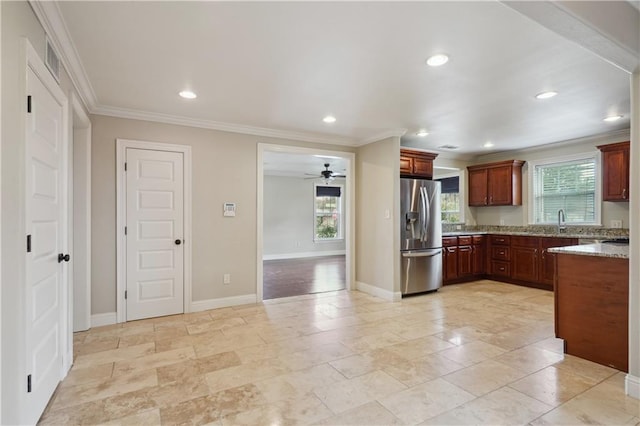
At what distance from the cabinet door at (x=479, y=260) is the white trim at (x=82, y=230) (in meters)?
6.01

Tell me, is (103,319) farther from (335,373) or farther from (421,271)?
(421,271)

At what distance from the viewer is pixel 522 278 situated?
18.3 feet

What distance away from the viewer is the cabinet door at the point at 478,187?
6422 millimetres

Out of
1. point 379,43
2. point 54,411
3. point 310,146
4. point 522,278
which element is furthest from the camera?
point 522,278

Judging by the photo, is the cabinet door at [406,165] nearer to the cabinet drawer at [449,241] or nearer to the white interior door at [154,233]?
the cabinet drawer at [449,241]

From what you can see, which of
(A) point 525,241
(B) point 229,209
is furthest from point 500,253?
(B) point 229,209

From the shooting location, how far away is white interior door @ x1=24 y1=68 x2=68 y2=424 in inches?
71.0

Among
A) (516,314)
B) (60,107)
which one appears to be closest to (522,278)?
(516,314)

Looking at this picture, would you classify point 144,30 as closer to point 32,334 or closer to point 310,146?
point 32,334

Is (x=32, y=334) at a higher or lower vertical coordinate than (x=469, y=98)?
lower

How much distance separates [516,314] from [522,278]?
6.07ft

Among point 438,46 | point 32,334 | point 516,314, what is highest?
point 438,46

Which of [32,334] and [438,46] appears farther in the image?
[438,46]

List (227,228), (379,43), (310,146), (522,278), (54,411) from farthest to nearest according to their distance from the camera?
(522,278) → (310,146) → (227,228) → (379,43) → (54,411)
